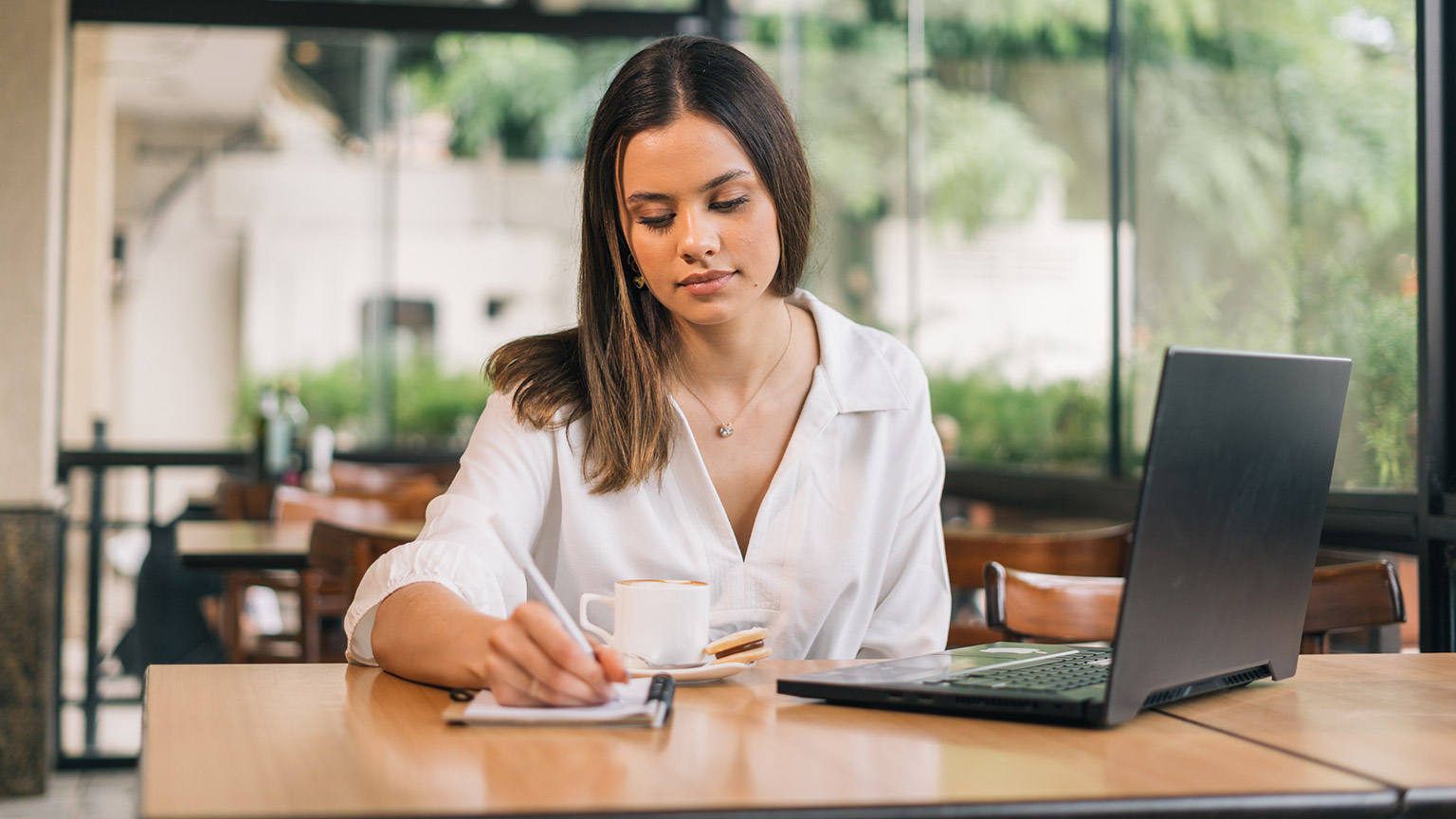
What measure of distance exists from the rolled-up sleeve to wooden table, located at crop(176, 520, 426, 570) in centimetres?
98

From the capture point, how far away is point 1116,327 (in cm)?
A: 346

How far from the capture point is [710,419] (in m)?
1.67

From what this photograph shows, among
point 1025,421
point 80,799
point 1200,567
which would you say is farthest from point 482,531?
point 80,799

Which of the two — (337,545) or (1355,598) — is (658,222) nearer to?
(1355,598)

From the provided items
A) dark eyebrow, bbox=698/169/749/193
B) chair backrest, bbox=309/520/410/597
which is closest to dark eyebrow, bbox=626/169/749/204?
dark eyebrow, bbox=698/169/749/193

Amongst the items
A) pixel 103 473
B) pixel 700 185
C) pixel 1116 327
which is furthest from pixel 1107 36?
pixel 103 473

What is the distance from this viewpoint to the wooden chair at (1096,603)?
64.3 inches

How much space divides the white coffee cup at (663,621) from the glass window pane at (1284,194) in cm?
130

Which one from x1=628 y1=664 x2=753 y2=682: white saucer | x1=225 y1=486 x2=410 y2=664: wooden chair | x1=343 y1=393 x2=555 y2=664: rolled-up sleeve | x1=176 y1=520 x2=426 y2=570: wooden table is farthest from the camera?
x1=225 y1=486 x2=410 y2=664: wooden chair

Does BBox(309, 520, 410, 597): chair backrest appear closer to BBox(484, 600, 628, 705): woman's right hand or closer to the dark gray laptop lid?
BBox(484, 600, 628, 705): woman's right hand

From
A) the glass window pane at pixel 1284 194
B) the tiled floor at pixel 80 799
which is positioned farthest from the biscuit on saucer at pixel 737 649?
the tiled floor at pixel 80 799

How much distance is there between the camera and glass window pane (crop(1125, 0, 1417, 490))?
2.22 m

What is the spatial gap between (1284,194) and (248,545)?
2263mm

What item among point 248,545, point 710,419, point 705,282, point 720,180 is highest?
point 720,180
